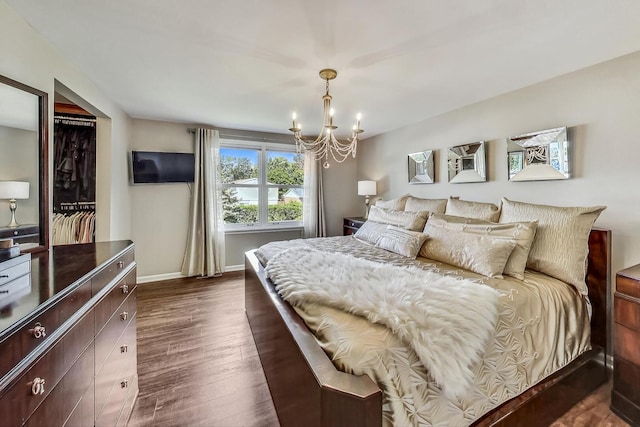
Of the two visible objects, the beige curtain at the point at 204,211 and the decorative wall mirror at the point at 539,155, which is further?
the beige curtain at the point at 204,211

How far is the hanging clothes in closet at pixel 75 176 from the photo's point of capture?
2.75 m

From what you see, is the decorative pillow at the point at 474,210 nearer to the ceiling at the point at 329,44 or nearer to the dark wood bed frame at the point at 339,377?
the dark wood bed frame at the point at 339,377

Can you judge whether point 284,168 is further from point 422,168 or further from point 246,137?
point 422,168

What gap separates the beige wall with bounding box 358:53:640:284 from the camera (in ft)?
6.18

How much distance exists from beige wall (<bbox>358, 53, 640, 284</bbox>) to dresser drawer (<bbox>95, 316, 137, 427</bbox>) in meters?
3.37

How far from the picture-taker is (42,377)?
820 mm

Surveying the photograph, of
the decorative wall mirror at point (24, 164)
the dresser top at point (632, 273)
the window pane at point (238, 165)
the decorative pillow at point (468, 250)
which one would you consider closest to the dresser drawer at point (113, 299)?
the decorative wall mirror at point (24, 164)

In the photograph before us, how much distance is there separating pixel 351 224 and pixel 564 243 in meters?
2.88

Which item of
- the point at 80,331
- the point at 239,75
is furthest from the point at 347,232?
the point at 80,331

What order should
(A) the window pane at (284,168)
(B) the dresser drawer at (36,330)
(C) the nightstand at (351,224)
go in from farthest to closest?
(A) the window pane at (284,168) → (C) the nightstand at (351,224) → (B) the dresser drawer at (36,330)

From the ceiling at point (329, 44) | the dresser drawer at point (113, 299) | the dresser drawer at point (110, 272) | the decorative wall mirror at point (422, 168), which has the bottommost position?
the dresser drawer at point (113, 299)

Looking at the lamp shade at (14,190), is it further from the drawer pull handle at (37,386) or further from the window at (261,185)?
the window at (261,185)

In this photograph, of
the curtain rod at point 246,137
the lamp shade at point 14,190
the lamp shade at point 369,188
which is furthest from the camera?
the lamp shade at point 369,188

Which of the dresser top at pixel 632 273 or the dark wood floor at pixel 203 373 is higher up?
the dresser top at pixel 632 273
